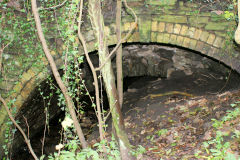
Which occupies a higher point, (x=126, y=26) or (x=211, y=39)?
(x=126, y=26)

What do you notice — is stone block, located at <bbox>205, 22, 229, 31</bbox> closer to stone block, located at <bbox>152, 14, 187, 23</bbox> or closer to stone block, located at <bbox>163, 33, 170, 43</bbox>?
stone block, located at <bbox>152, 14, 187, 23</bbox>

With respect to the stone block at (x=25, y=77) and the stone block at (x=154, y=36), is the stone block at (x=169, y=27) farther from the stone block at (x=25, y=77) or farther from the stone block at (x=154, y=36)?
the stone block at (x=25, y=77)

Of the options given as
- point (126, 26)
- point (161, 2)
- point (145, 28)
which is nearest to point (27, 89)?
point (126, 26)

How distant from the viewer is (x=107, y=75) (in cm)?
304

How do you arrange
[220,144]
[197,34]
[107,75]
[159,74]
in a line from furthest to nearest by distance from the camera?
[159,74]
[197,34]
[107,75]
[220,144]

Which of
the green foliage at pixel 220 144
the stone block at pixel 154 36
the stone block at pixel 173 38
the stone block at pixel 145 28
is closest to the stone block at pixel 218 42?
the stone block at pixel 173 38

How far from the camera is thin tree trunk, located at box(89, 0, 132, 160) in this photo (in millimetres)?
2951

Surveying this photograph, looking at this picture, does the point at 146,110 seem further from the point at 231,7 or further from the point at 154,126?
the point at 231,7

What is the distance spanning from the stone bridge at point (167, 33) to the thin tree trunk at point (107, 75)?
0.97 m

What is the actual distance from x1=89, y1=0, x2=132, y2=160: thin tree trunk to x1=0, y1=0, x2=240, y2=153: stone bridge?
Result: 3.18 feet

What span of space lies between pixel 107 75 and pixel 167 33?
1880 millimetres

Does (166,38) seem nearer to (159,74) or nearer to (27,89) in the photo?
(27,89)

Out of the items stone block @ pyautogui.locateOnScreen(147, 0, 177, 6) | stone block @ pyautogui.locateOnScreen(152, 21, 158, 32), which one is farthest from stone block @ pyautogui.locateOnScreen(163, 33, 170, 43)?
stone block @ pyautogui.locateOnScreen(147, 0, 177, 6)

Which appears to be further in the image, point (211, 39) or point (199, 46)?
point (199, 46)
